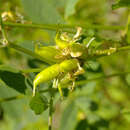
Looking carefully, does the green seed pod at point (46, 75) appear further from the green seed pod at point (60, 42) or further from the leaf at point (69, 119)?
the leaf at point (69, 119)

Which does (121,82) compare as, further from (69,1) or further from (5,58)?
(69,1)

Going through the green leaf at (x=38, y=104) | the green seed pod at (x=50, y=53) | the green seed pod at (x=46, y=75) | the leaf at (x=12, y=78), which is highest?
the green seed pod at (x=50, y=53)

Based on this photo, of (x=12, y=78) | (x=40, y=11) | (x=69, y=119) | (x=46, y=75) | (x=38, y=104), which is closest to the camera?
(x=46, y=75)

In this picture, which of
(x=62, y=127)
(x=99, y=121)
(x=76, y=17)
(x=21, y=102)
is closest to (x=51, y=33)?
(x=21, y=102)

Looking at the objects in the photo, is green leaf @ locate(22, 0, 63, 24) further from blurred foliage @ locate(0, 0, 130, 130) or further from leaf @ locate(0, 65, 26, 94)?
leaf @ locate(0, 65, 26, 94)

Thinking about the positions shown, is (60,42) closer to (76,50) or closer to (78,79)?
(76,50)

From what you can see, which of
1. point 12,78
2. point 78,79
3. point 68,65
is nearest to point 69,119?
point 78,79

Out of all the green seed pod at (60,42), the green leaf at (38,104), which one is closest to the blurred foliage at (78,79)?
the green leaf at (38,104)

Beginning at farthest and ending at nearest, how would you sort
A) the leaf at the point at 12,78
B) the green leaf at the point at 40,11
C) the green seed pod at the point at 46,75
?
the green leaf at the point at 40,11, the leaf at the point at 12,78, the green seed pod at the point at 46,75
